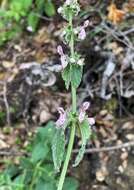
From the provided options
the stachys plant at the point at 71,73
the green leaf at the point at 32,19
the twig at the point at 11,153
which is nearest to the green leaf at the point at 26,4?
the green leaf at the point at 32,19

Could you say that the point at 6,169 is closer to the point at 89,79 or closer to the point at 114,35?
the point at 89,79

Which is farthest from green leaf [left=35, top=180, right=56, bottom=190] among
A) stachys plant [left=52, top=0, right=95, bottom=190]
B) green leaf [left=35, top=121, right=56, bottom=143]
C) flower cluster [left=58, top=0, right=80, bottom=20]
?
flower cluster [left=58, top=0, right=80, bottom=20]

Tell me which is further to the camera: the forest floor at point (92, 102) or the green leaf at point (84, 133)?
the forest floor at point (92, 102)

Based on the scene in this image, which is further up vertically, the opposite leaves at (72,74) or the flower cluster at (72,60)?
the flower cluster at (72,60)

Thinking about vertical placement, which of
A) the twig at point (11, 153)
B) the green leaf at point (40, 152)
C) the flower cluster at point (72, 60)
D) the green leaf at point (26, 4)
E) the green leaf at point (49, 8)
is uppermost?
the green leaf at point (26, 4)

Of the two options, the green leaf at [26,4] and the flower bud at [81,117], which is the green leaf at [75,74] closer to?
the flower bud at [81,117]
